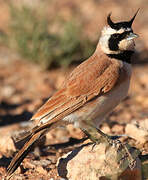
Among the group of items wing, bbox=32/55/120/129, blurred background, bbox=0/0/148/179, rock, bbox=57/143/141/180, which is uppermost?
blurred background, bbox=0/0/148/179

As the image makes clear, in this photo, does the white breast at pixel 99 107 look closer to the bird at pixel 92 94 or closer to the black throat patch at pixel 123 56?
the bird at pixel 92 94

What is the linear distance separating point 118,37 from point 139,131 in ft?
4.16

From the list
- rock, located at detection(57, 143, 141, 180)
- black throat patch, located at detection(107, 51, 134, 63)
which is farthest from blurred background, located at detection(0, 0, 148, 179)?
rock, located at detection(57, 143, 141, 180)

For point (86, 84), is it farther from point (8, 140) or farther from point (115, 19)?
point (115, 19)

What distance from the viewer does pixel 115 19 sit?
13.0 m

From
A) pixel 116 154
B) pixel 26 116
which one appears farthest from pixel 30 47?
pixel 116 154

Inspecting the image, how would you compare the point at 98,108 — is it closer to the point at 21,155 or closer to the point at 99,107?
the point at 99,107

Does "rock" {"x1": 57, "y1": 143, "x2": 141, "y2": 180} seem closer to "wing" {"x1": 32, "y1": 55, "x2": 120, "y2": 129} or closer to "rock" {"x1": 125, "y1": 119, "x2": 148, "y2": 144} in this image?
"wing" {"x1": 32, "y1": 55, "x2": 120, "y2": 129}

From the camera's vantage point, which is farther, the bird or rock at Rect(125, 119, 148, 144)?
rock at Rect(125, 119, 148, 144)

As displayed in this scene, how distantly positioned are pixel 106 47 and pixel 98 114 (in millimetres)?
877

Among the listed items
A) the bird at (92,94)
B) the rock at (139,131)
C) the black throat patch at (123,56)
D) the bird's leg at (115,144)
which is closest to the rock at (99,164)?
the bird's leg at (115,144)

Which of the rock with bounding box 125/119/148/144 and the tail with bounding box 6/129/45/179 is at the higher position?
the rock with bounding box 125/119/148/144

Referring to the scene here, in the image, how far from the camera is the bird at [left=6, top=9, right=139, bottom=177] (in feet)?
16.3

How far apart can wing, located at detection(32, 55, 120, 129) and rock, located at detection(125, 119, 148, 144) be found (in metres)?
0.95
